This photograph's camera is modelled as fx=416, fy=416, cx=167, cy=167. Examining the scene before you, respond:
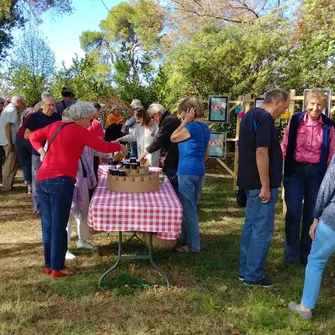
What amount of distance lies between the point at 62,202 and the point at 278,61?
374 inches

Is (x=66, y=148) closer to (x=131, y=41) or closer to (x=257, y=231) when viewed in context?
(x=257, y=231)

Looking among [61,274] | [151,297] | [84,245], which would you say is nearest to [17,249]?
[84,245]

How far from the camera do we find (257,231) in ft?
11.7

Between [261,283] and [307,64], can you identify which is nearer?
[261,283]

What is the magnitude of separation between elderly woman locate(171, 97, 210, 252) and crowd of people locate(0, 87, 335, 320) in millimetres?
10

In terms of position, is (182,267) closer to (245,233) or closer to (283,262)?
(245,233)

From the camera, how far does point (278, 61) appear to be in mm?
11562

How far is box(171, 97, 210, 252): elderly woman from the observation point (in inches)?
167

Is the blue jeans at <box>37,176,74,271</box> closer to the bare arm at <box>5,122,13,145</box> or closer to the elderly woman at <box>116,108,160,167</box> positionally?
the elderly woman at <box>116,108,160,167</box>

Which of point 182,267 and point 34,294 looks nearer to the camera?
point 34,294

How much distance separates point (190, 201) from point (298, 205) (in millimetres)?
1115

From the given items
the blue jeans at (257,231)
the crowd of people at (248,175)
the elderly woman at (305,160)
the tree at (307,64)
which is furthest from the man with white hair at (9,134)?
the tree at (307,64)

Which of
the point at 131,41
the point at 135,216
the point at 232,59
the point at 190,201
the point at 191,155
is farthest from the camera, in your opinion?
the point at 131,41

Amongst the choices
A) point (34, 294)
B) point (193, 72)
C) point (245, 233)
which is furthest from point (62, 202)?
point (193, 72)
